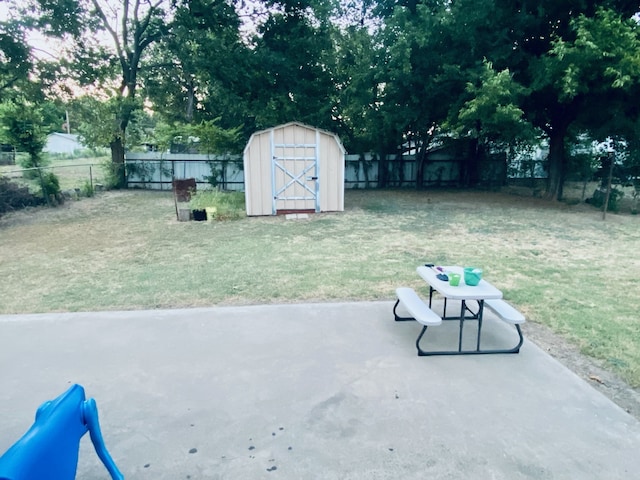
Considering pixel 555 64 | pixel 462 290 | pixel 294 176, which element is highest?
pixel 555 64

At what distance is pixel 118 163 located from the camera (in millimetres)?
15945

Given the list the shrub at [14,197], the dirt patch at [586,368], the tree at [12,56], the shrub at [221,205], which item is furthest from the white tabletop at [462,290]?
the tree at [12,56]

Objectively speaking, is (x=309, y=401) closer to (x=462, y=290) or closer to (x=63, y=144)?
(x=462, y=290)

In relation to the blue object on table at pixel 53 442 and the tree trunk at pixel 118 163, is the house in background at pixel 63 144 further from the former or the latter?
the blue object on table at pixel 53 442

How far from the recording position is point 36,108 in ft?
44.5

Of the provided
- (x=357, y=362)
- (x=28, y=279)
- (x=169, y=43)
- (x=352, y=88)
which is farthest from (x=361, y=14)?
(x=357, y=362)

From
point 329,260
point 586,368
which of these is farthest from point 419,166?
point 586,368

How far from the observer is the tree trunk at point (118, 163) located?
15766mm

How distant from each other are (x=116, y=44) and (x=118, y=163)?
436cm

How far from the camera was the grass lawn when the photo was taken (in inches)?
174

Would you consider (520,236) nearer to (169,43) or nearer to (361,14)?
(361,14)

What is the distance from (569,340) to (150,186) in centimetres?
1575

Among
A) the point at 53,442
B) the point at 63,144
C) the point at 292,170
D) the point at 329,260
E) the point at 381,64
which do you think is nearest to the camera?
the point at 53,442

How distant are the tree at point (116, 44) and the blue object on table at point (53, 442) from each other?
14254 mm
